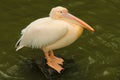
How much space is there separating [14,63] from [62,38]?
1.10 metres

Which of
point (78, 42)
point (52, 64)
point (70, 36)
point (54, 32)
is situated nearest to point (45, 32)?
point (54, 32)

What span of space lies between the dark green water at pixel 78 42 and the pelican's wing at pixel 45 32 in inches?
25.0

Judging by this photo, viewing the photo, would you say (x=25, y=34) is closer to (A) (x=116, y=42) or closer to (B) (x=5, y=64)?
(B) (x=5, y=64)

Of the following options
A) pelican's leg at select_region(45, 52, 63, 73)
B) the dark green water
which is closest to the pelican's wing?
pelican's leg at select_region(45, 52, 63, 73)

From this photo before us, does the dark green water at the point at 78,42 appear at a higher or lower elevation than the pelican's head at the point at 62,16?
lower

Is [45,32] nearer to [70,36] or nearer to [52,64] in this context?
[70,36]

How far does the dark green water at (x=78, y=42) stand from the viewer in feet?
20.9

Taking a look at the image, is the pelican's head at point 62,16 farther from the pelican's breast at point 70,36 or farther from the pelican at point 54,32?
the pelican's breast at point 70,36

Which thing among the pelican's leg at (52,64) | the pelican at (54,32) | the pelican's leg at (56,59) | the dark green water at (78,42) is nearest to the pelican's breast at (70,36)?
the pelican at (54,32)

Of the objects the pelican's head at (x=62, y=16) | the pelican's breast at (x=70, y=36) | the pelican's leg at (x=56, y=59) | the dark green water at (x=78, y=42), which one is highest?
the pelican's head at (x=62, y=16)

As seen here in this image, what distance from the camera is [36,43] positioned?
6004 mm

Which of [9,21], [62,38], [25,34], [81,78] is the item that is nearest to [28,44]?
[25,34]

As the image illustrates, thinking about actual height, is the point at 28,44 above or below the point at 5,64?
above

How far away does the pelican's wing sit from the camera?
583 centimetres
